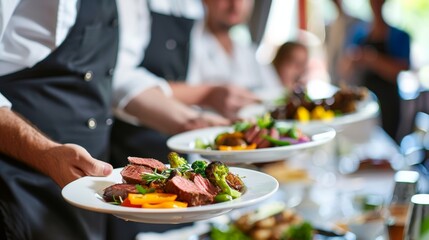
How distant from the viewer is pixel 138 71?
230 centimetres

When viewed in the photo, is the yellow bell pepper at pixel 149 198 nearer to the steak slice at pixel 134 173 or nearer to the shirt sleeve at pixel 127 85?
the steak slice at pixel 134 173

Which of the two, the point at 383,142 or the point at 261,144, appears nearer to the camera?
the point at 261,144

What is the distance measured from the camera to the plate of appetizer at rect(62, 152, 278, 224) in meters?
1.05

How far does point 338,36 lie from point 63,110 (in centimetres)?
507

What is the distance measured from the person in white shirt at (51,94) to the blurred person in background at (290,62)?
2695 millimetres

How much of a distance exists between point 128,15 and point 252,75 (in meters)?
2.01

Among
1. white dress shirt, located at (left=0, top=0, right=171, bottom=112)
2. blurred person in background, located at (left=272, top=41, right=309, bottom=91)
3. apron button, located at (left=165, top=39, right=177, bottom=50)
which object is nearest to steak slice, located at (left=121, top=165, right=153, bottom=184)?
white dress shirt, located at (left=0, top=0, right=171, bottom=112)

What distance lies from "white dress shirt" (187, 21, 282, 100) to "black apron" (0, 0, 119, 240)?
1.95 m

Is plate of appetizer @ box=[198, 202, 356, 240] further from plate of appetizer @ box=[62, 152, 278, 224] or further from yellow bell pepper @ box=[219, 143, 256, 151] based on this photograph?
plate of appetizer @ box=[62, 152, 278, 224]

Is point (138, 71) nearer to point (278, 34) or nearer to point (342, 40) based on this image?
point (342, 40)

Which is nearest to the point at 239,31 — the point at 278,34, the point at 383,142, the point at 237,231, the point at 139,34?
the point at 278,34

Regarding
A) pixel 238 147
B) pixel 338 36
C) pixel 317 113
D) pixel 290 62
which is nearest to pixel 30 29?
pixel 238 147

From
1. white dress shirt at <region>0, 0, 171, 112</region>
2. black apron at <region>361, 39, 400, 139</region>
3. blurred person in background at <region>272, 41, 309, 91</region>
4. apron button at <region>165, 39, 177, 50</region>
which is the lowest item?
black apron at <region>361, 39, 400, 139</region>

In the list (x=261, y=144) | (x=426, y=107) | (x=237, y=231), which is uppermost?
(x=261, y=144)
